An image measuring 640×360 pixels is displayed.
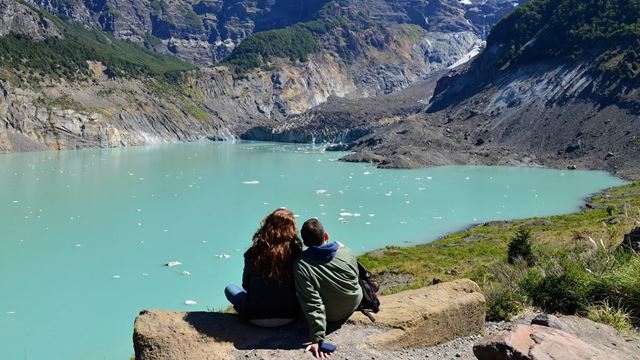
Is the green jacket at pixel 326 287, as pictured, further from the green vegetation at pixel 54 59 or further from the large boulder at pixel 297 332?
the green vegetation at pixel 54 59

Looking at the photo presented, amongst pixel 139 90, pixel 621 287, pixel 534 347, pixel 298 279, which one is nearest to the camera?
pixel 534 347

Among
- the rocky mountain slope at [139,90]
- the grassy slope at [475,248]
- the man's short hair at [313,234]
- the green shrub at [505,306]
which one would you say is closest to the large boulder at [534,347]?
the man's short hair at [313,234]

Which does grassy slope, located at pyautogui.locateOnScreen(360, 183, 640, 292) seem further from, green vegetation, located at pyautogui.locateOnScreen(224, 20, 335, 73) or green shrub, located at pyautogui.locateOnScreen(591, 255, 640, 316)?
green vegetation, located at pyautogui.locateOnScreen(224, 20, 335, 73)

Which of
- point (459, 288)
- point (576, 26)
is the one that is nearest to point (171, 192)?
point (459, 288)

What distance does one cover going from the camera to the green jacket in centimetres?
596

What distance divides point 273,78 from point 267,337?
532 ft

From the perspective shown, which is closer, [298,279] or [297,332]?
[298,279]

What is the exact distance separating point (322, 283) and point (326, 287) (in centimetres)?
6

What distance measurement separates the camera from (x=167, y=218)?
105 ft

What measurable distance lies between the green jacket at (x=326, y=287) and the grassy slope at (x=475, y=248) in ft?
24.1

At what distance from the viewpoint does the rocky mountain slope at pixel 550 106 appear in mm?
64194

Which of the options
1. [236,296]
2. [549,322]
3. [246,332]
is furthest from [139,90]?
[549,322]

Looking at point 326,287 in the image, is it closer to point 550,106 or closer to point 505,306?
point 505,306

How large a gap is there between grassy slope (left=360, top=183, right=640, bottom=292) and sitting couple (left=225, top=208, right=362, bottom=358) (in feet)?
24.4
